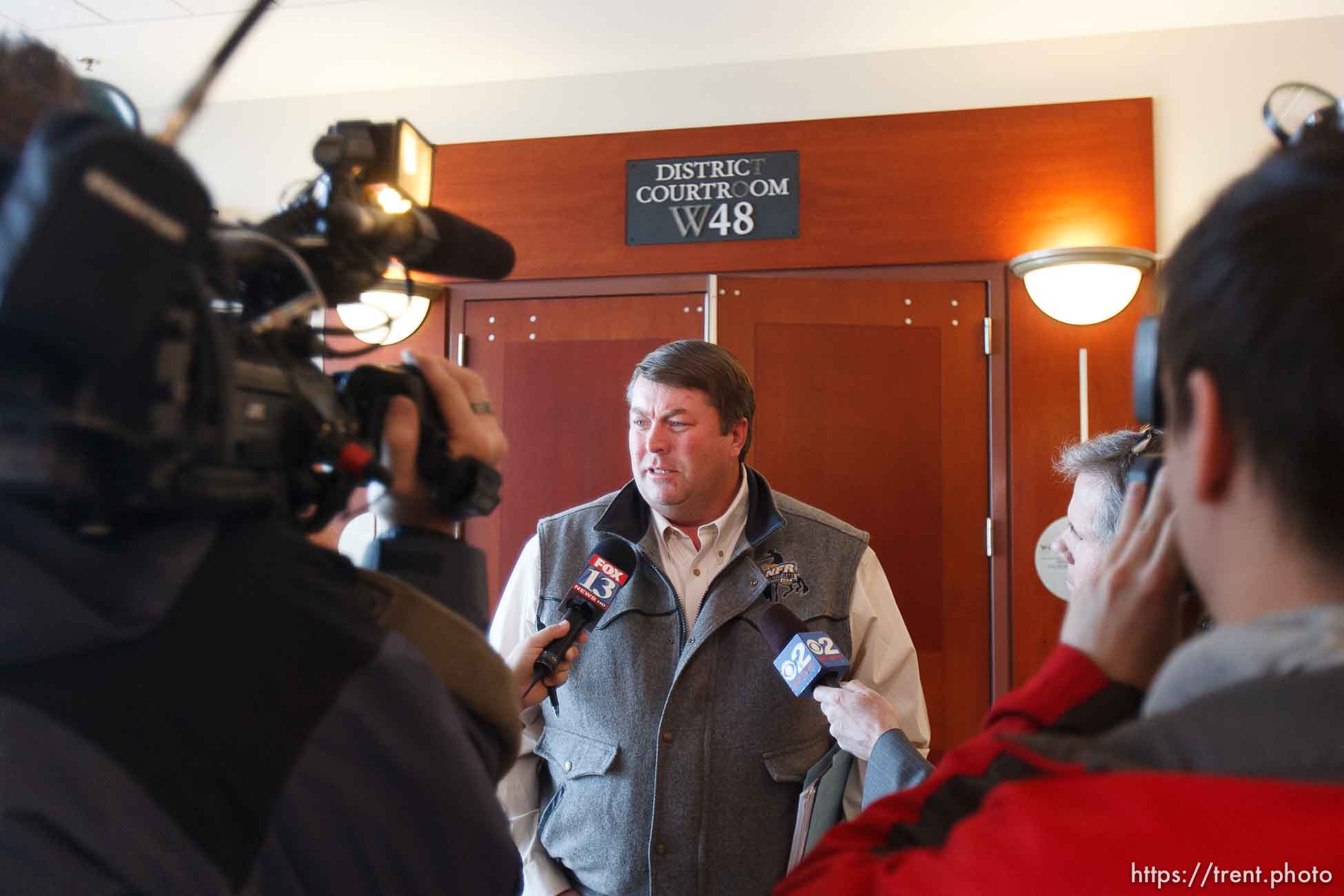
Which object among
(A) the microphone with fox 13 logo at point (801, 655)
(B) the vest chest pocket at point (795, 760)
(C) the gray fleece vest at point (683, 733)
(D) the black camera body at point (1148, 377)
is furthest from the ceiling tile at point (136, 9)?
(D) the black camera body at point (1148, 377)

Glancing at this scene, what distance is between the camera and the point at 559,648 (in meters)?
1.58

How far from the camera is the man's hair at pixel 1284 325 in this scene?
0.53 m

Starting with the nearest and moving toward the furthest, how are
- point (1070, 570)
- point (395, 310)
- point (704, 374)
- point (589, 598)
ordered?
1. point (1070, 570)
2. point (589, 598)
3. point (704, 374)
4. point (395, 310)

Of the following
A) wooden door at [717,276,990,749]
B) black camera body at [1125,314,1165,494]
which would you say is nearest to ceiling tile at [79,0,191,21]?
wooden door at [717,276,990,749]

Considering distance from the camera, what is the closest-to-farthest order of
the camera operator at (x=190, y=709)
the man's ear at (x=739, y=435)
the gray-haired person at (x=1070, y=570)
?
the camera operator at (x=190, y=709), the gray-haired person at (x=1070, y=570), the man's ear at (x=739, y=435)

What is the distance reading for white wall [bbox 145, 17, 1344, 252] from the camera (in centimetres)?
306

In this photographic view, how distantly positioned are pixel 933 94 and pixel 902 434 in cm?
108

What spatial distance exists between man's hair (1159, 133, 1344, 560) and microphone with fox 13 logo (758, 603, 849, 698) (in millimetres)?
1048

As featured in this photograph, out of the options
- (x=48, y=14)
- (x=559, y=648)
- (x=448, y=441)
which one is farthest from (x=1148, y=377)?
(x=48, y=14)

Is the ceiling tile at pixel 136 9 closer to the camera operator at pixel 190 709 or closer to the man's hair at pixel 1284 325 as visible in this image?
the camera operator at pixel 190 709

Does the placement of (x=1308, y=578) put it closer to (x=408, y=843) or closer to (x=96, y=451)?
(x=408, y=843)

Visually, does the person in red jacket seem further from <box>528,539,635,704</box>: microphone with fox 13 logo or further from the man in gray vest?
the man in gray vest

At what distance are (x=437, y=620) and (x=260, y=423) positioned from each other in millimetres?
185

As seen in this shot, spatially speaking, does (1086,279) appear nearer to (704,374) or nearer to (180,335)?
(704,374)
